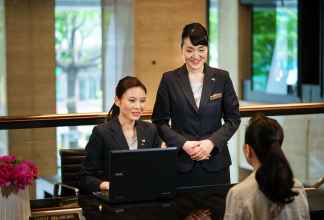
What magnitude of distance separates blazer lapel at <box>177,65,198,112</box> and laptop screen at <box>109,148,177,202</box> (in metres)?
0.76

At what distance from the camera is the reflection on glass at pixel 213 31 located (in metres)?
8.01

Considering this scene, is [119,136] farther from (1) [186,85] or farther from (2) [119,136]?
(1) [186,85]

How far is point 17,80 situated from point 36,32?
541mm

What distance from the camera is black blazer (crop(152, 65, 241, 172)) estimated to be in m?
3.63

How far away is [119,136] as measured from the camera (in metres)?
3.24

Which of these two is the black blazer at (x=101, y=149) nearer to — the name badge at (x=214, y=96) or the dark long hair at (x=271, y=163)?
the name badge at (x=214, y=96)

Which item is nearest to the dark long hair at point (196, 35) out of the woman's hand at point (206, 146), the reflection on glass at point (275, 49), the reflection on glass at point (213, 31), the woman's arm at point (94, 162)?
the woman's hand at point (206, 146)

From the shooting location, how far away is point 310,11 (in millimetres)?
7184

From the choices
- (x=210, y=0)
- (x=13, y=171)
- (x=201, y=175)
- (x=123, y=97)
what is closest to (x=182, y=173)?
(x=201, y=175)

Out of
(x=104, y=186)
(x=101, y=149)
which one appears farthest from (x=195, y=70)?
(x=104, y=186)

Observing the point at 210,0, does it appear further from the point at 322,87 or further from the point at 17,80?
the point at 17,80

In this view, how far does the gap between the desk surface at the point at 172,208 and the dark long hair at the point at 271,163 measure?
22.0 inches

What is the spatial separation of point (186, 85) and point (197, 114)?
0.58 ft

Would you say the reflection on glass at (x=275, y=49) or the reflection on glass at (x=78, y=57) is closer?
the reflection on glass at (x=78, y=57)
